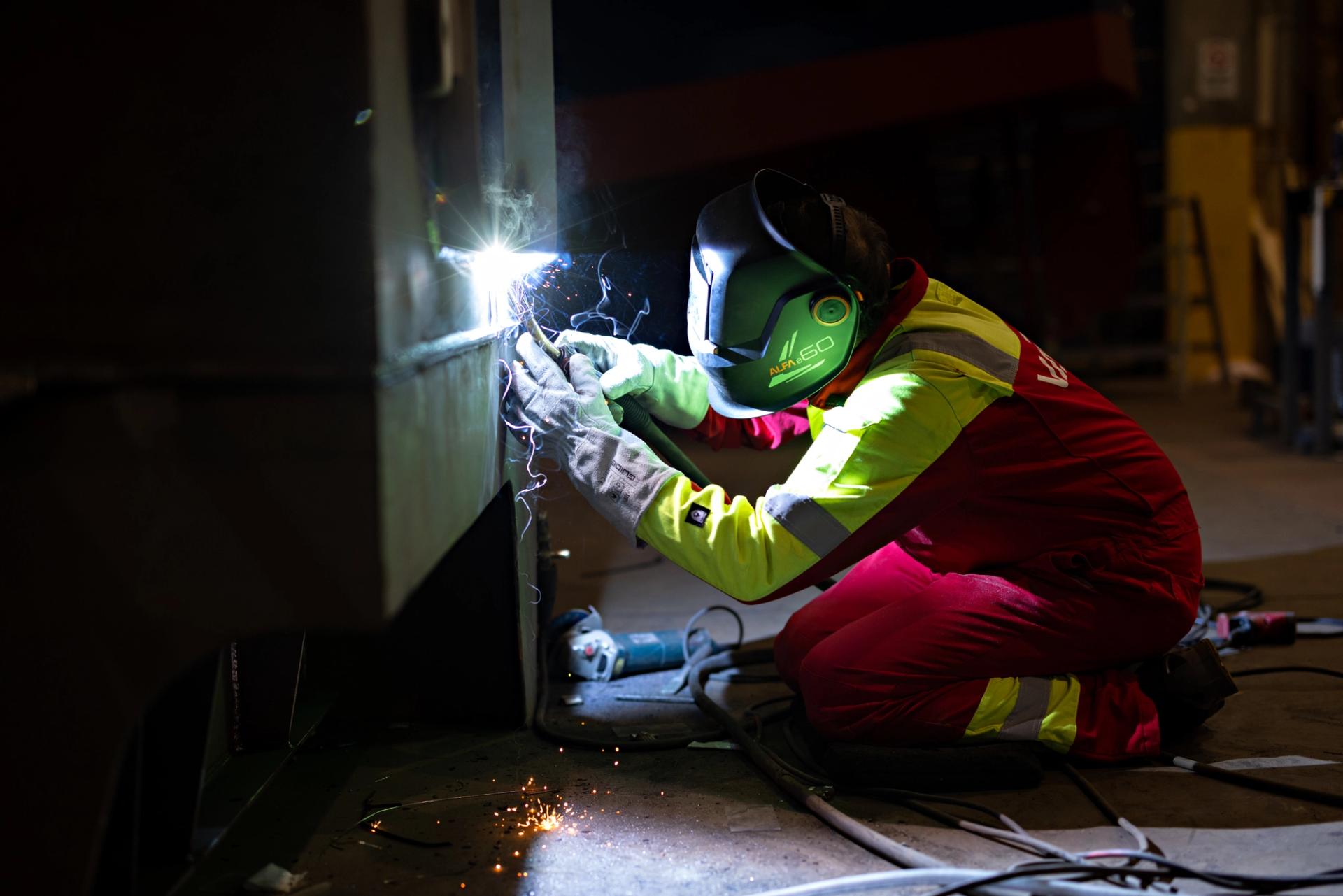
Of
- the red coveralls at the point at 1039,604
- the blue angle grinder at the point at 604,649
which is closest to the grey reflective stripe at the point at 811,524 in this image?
the red coveralls at the point at 1039,604

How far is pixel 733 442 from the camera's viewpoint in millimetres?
2258

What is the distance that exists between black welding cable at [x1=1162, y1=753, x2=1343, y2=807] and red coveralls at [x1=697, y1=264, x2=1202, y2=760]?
0.18 ft

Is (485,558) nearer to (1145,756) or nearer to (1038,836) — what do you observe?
(1038,836)

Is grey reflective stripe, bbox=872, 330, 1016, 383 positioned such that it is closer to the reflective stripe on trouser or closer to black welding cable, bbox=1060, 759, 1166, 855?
the reflective stripe on trouser

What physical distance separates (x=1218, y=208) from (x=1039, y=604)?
746 centimetres

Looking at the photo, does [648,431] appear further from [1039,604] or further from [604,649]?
[1039,604]

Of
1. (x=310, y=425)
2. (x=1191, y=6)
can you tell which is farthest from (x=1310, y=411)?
(x=310, y=425)

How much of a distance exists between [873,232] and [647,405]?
564mm

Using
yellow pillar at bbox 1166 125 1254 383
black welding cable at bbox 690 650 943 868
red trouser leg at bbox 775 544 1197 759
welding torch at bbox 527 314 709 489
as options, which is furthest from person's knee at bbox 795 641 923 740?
yellow pillar at bbox 1166 125 1254 383

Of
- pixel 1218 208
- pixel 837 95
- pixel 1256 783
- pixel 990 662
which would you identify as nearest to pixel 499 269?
pixel 990 662

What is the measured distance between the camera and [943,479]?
1.69 m

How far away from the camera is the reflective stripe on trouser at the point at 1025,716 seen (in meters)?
1.80

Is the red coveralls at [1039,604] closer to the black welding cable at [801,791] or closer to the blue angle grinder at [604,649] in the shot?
the black welding cable at [801,791]

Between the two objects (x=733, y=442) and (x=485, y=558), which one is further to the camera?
(x=733, y=442)
